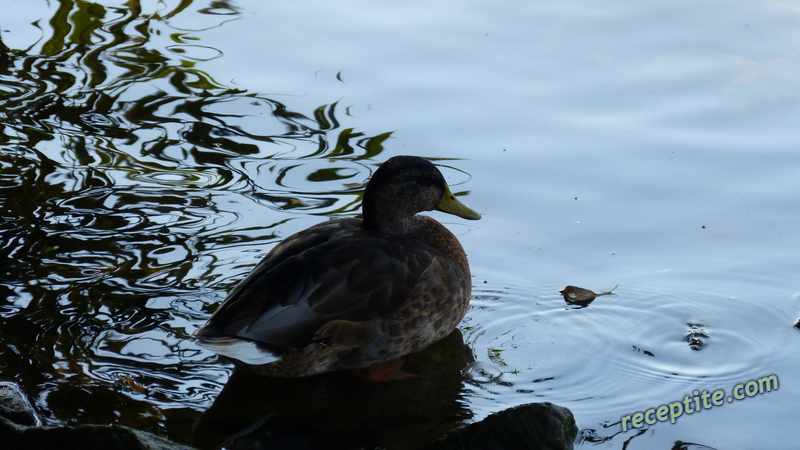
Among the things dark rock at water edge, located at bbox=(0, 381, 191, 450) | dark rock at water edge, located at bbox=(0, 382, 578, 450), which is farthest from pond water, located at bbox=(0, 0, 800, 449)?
dark rock at water edge, located at bbox=(0, 381, 191, 450)

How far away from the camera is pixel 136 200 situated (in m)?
6.17

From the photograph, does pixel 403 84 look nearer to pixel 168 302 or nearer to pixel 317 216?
pixel 317 216

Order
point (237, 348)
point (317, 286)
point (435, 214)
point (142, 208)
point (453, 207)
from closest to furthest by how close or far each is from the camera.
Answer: point (237, 348)
point (317, 286)
point (453, 207)
point (142, 208)
point (435, 214)

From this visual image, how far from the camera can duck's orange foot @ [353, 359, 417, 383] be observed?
4641mm

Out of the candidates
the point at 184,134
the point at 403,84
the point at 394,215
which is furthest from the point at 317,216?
the point at 403,84

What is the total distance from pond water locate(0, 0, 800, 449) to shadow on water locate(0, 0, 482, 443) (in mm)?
19

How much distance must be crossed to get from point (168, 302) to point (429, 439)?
1700 millimetres

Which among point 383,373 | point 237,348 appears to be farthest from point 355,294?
point 237,348

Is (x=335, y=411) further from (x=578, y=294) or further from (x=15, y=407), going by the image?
(x=578, y=294)

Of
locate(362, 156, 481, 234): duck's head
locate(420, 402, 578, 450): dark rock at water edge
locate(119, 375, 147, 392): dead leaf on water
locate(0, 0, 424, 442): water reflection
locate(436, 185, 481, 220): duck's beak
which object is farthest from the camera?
locate(436, 185, 481, 220): duck's beak

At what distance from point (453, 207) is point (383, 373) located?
3.55 ft

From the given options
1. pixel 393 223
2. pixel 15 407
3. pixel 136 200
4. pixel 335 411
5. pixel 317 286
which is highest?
pixel 393 223

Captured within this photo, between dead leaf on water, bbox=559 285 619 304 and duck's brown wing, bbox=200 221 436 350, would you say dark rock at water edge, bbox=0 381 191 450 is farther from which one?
dead leaf on water, bbox=559 285 619 304

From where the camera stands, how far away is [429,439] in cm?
413
